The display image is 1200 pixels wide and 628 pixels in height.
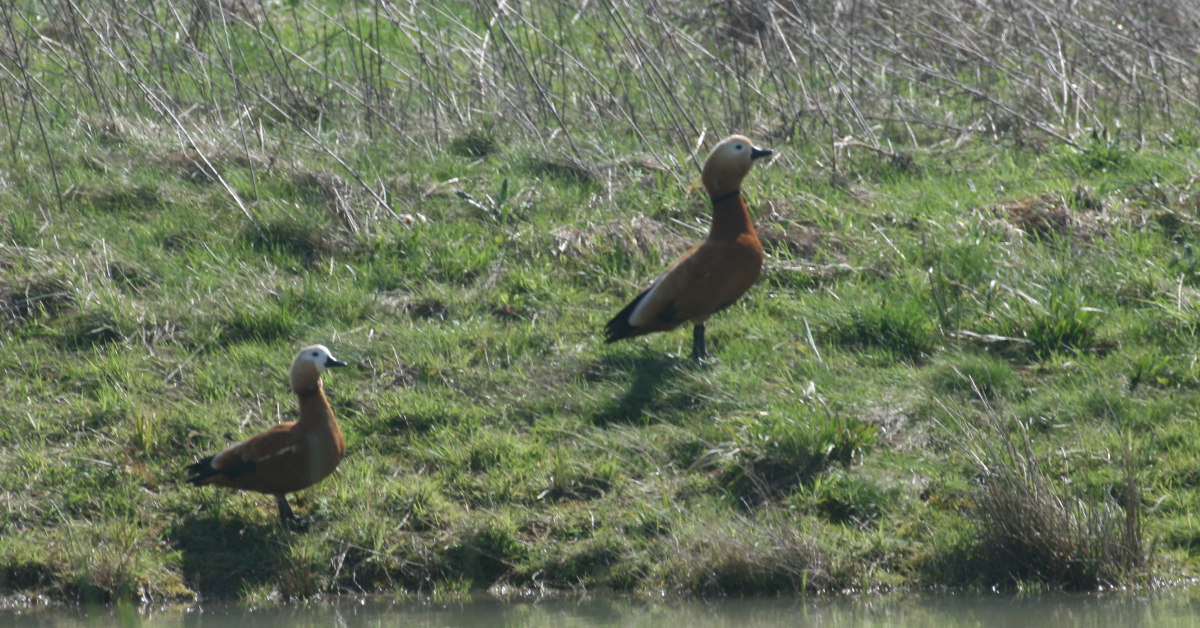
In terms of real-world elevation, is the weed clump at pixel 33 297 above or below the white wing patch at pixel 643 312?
below

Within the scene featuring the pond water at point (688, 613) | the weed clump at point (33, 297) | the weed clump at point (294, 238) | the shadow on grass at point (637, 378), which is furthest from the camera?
the weed clump at point (294, 238)

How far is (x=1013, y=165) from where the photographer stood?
28.5 feet

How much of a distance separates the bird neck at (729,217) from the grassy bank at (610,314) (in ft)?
1.81

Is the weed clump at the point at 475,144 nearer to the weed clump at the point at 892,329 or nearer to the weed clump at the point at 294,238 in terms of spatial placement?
the weed clump at the point at 294,238

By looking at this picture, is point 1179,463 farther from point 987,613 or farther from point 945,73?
point 945,73

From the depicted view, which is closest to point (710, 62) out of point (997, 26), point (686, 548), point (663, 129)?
point (663, 129)

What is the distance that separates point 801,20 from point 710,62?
1.80m

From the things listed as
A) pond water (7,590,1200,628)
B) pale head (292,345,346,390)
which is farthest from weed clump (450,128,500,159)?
pond water (7,590,1200,628)

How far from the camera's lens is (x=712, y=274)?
262 inches

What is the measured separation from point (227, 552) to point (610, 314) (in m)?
2.38

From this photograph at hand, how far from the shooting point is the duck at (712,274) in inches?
262

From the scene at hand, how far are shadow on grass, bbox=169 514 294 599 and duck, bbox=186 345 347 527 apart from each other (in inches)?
5.1

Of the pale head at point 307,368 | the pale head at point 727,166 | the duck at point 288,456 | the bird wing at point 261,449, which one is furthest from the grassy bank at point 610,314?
the pale head at point 727,166

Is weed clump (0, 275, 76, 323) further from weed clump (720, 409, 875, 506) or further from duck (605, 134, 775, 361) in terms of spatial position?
weed clump (720, 409, 875, 506)
